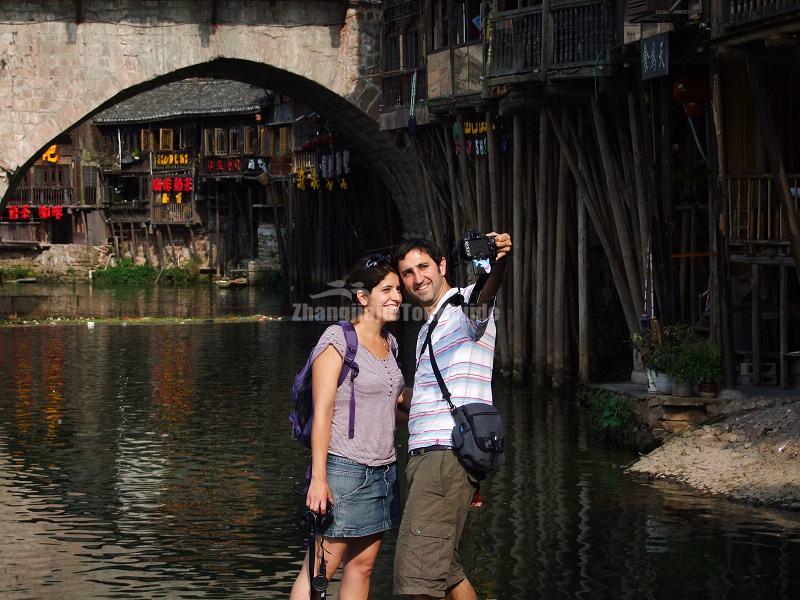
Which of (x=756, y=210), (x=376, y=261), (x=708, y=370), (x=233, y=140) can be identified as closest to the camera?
(x=376, y=261)

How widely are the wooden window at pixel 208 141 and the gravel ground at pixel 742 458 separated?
144ft

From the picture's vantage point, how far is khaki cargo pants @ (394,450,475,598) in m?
6.13

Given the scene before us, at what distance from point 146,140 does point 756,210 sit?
46.5 meters

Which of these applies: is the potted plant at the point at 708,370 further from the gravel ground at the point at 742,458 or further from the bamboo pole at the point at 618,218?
the bamboo pole at the point at 618,218

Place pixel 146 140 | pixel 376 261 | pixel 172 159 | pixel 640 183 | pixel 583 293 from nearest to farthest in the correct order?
pixel 376 261, pixel 640 183, pixel 583 293, pixel 172 159, pixel 146 140

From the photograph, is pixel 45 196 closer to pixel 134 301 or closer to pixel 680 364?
pixel 134 301

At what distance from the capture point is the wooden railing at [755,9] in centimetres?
1112

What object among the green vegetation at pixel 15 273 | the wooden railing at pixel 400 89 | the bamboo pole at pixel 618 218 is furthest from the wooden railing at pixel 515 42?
the green vegetation at pixel 15 273

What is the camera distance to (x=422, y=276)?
6500 mm

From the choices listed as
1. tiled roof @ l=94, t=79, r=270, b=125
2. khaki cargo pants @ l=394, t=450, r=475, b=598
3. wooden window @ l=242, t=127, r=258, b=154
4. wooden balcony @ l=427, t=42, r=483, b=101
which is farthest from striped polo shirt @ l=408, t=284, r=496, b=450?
wooden window @ l=242, t=127, r=258, b=154

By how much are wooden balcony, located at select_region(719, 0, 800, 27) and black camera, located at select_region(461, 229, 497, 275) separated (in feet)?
18.1

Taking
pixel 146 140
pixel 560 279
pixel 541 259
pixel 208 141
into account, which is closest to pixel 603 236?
pixel 560 279

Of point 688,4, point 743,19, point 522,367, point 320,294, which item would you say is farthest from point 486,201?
point 320,294

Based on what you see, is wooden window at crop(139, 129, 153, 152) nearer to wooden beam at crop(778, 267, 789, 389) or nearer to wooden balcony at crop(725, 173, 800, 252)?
wooden balcony at crop(725, 173, 800, 252)
